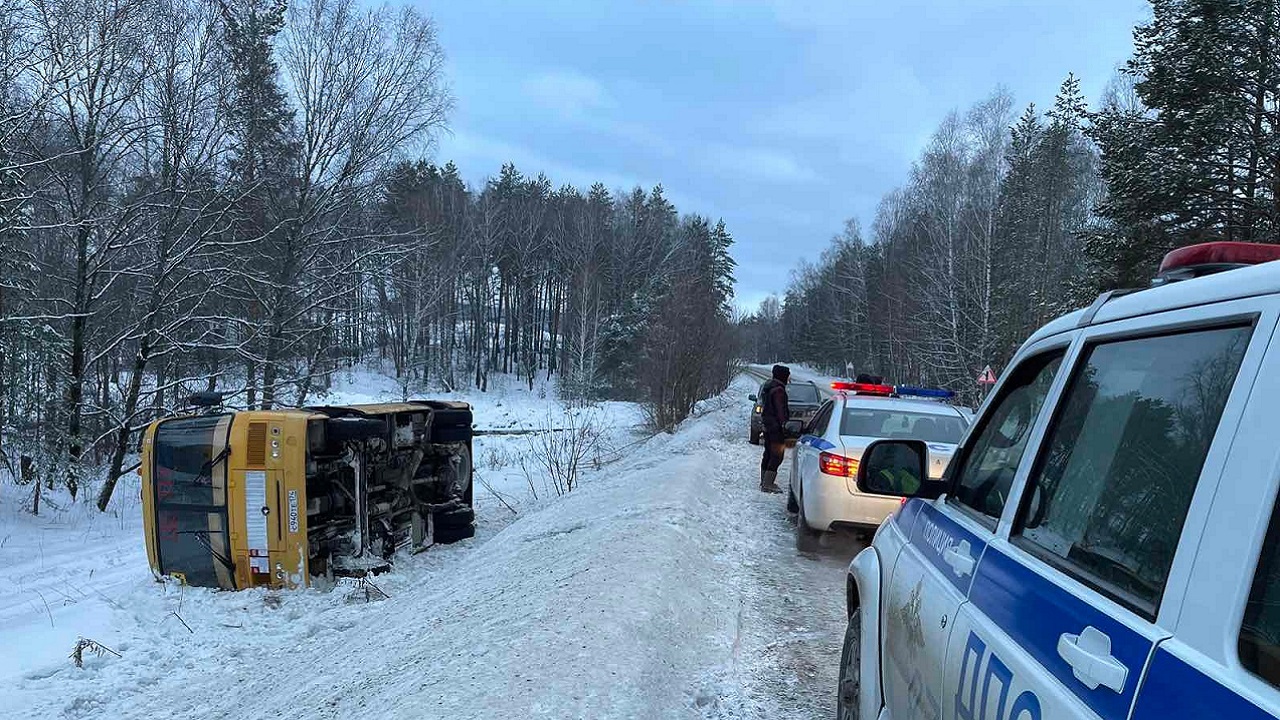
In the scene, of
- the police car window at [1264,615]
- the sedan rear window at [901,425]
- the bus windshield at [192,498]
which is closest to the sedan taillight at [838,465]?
the sedan rear window at [901,425]

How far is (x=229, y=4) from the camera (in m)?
17.8

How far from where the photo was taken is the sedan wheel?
3486 millimetres

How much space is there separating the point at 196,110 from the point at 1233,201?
753 inches

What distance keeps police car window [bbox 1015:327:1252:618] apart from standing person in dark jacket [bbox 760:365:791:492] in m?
8.77

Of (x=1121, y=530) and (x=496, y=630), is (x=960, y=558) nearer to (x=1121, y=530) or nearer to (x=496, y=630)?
(x=1121, y=530)

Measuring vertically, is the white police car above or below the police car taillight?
below

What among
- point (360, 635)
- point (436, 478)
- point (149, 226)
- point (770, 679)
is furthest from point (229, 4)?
point (770, 679)

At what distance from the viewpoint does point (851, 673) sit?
361cm

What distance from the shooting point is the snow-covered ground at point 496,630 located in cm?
429

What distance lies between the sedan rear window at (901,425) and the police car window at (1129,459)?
19.7 ft

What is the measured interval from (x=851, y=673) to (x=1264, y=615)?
8.59 feet

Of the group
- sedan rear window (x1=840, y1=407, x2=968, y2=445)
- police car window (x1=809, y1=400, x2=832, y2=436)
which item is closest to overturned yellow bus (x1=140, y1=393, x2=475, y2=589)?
police car window (x1=809, y1=400, x2=832, y2=436)

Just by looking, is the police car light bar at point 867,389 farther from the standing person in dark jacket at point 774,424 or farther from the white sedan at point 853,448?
the standing person in dark jacket at point 774,424

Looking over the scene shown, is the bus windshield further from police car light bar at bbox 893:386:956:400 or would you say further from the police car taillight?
the police car taillight
